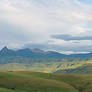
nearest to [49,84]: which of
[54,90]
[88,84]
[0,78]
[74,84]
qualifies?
[54,90]

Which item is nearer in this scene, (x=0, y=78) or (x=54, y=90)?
(x=54, y=90)

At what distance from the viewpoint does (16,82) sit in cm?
17975

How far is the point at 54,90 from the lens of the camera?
6309 inches

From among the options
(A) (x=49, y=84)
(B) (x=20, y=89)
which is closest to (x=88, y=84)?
(A) (x=49, y=84)

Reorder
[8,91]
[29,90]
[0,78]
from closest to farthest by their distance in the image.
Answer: [8,91] → [29,90] → [0,78]

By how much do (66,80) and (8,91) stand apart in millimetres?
72418

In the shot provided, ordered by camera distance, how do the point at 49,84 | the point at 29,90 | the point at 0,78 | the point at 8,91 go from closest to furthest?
1. the point at 8,91
2. the point at 29,90
3. the point at 49,84
4. the point at 0,78

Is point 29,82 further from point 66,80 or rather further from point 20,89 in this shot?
point 66,80

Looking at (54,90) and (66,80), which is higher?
(66,80)

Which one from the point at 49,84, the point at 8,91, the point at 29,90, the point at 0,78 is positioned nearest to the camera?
the point at 8,91

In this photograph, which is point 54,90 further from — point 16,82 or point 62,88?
point 16,82

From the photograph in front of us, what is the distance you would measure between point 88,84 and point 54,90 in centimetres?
3719

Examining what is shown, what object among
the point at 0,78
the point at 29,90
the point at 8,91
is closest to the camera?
the point at 8,91

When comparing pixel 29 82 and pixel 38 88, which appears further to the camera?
pixel 29 82
